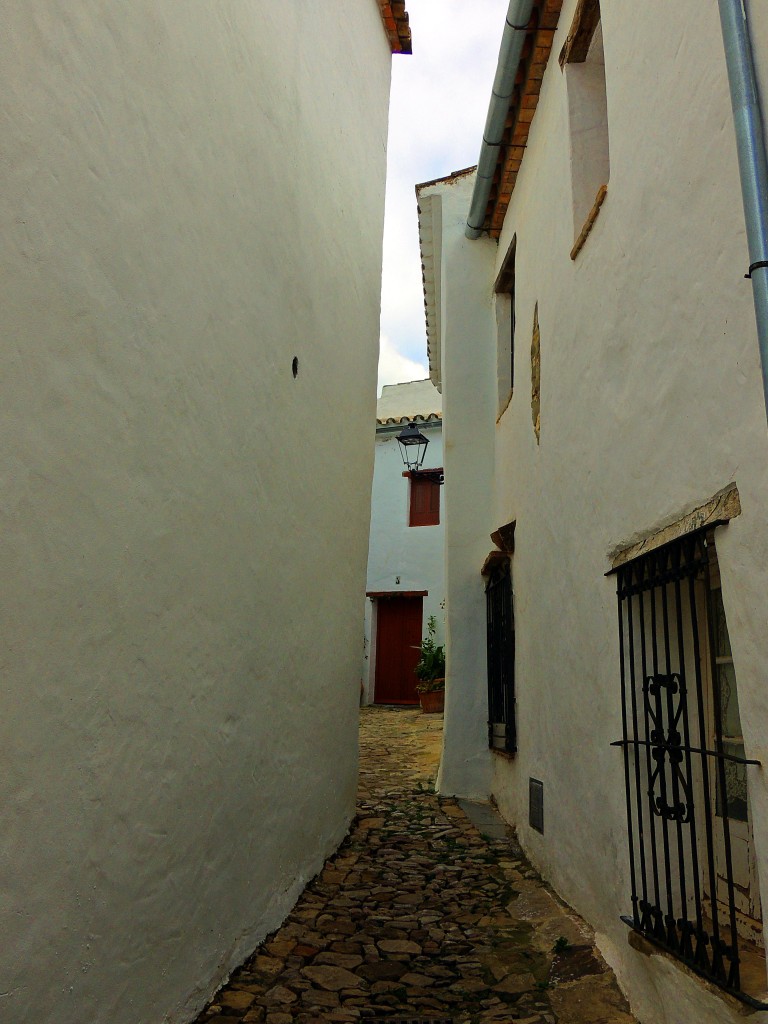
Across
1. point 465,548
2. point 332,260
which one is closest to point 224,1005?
point 332,260

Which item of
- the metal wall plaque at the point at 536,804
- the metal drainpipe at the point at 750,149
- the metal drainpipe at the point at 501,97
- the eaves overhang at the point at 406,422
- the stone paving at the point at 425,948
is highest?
the eaves overhang at the point at 406,422

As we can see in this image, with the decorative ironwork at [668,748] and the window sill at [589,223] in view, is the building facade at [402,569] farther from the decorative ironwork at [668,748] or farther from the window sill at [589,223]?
the decorative ironwork at [668,748]

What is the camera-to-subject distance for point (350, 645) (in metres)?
5.31

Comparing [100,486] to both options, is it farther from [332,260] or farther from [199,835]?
[332,260]

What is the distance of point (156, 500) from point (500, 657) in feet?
14.5

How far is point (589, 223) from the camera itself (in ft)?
12.0

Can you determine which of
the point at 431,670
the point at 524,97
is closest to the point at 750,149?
the point at 524,97

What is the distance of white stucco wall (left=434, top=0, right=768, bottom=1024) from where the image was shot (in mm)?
2193

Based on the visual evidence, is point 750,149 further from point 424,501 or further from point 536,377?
point 424,501

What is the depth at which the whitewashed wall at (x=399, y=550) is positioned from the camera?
1475 centimetres

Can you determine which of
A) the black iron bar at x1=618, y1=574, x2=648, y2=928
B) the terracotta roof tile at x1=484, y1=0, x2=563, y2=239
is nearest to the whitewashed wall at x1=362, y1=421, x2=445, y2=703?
the terracotta roof tile at x1=484, y1=0, x2=563, y2=239

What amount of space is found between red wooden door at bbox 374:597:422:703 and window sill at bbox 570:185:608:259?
37.0 ft

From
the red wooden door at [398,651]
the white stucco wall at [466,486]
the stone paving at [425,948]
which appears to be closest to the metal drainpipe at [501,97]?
the white stucco wall at [466,486]

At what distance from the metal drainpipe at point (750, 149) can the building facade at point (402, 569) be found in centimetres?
1215
